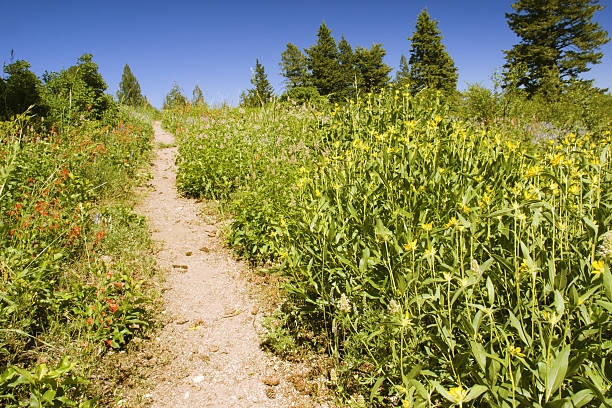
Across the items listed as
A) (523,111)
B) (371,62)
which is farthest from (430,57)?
(523,111)

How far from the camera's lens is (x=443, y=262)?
197 cm

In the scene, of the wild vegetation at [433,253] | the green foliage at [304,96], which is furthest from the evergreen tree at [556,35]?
the wild vegetation at [433,253]

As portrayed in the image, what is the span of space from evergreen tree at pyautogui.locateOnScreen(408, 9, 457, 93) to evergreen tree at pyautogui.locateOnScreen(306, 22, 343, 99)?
7003 millimetres

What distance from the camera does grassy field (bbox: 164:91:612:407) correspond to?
4.17 feet

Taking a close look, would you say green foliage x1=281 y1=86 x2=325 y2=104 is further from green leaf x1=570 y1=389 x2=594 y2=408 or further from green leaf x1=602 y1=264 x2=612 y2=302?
green leaf x1=570 y1=389 x2=594 y2=408

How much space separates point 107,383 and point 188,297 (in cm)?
116

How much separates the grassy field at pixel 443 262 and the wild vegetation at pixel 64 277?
1168 mm

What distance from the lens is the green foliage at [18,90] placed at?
692 cm

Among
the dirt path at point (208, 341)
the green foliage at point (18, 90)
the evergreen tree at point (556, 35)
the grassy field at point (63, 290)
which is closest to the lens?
the grassy field at point (63, 290)

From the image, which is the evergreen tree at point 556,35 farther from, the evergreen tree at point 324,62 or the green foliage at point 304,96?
the green foliage at point 304,96

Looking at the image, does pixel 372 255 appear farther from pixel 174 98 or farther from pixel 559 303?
pixel 174 98

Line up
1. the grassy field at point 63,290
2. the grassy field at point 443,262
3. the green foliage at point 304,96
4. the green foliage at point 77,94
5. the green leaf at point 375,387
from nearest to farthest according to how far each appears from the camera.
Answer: the grassy field at point 443,262 < the green leaf at point 375,387 < the grassy field at point 63,290 < the green foliage at point 77,94 < the green foliage at point 304,96

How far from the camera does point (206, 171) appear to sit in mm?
5559

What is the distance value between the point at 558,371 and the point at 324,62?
102 ft
